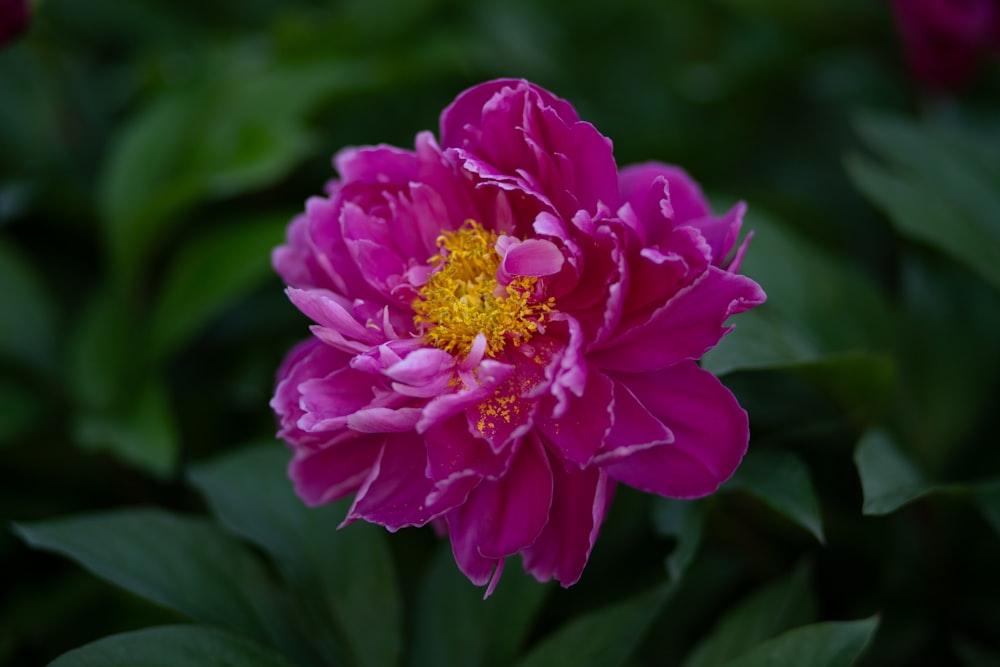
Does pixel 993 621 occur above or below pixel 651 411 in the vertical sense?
below

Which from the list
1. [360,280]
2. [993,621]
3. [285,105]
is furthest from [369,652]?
[285,105]

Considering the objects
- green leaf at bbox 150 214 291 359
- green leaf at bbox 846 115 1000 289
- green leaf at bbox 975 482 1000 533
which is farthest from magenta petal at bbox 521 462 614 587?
green leaf at bbox 150 214 291 359

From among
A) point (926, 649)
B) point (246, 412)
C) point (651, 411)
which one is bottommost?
point (926, 649)

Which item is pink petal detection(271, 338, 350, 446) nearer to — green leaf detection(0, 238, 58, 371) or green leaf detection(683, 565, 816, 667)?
green leaf detection(683, 565, 816, 667)

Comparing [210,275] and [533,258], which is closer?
[533,258]

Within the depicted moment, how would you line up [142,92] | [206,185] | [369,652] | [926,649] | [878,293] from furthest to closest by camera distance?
[142,92] < [206,185] < [878,293] < [926,649] < [369,652]

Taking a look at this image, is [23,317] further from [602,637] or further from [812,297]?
[812,297]

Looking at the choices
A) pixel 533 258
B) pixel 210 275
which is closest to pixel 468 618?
pixel 533 258

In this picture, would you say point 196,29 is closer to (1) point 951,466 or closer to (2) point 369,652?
(2) point 369,652
